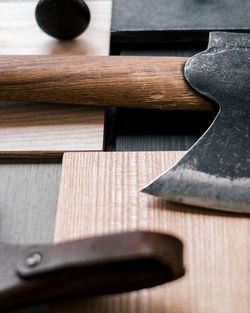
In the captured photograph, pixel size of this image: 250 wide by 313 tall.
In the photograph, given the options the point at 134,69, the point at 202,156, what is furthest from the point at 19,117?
the point at 202,156

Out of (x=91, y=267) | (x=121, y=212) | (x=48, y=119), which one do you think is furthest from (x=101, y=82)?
→ (x=91, y=267)

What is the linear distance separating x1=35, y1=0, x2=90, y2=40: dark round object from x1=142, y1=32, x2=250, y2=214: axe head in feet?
0.80

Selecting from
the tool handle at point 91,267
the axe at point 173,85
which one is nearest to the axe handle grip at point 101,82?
the axe at point 173,85

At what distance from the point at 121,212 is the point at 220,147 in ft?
0.60

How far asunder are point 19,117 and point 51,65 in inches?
4.6

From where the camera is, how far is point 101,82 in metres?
0.66

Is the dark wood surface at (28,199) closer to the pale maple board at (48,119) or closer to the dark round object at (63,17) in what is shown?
the pale maple board at (48,119)

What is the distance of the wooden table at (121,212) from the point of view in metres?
0.50

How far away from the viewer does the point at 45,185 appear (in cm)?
65

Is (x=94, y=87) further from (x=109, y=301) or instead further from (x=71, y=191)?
(x=109, y=301)

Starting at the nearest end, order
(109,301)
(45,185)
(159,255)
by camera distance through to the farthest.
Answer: (159,255)
(109,301)
(45,185)

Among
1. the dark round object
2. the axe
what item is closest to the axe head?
the axe

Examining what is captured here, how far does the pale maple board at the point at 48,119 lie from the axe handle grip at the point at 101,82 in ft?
0.10

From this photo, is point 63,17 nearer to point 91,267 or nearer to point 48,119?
point 48,119
